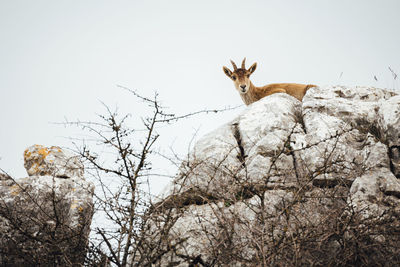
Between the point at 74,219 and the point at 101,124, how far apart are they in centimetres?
283

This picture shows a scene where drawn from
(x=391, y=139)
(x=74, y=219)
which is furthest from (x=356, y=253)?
(x=74, y=219)

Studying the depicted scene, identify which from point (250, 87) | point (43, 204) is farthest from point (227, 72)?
point (43, 204)

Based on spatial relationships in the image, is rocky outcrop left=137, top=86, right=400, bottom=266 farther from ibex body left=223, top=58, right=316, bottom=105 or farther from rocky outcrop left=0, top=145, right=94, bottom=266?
ibex body left=223, top=58, right=316, bottom=105

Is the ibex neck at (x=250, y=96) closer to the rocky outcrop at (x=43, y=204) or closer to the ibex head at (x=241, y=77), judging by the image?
the ibex head at (x=241, y=77)

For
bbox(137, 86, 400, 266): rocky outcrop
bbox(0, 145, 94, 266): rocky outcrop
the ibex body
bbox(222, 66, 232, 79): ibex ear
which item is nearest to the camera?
bbox(0, 145, 94, 266): rocky outcrop

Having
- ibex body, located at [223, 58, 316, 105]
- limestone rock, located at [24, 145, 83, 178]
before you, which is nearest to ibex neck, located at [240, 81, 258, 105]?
ibex body, located at [223, 58, 316, 105]

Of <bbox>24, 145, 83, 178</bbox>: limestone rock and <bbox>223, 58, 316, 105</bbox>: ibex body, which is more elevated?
<bbox>223, 58, 316, 105</bbox>: ibex body

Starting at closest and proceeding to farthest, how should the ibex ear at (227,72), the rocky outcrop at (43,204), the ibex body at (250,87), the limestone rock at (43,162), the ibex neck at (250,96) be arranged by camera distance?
the rocky outcrop at (43,204) < the limestone rock at (43,162) < the ibex body at (250,87) < the ibex neck at (250,96) < the ibex ear at (227,72)

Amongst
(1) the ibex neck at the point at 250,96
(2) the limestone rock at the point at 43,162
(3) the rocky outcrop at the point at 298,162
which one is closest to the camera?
(3) the rocky outcrop at the point at 298,162

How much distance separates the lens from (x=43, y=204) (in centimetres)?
497

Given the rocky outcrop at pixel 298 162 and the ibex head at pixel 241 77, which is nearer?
the rocky outcrop at pixel 298 162

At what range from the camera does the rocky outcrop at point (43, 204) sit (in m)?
3.40

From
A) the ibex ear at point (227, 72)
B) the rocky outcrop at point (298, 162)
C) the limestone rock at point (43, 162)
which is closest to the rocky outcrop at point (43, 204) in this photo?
the limestone rock at point (43, 162)

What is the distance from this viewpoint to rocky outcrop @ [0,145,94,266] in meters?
3.40
